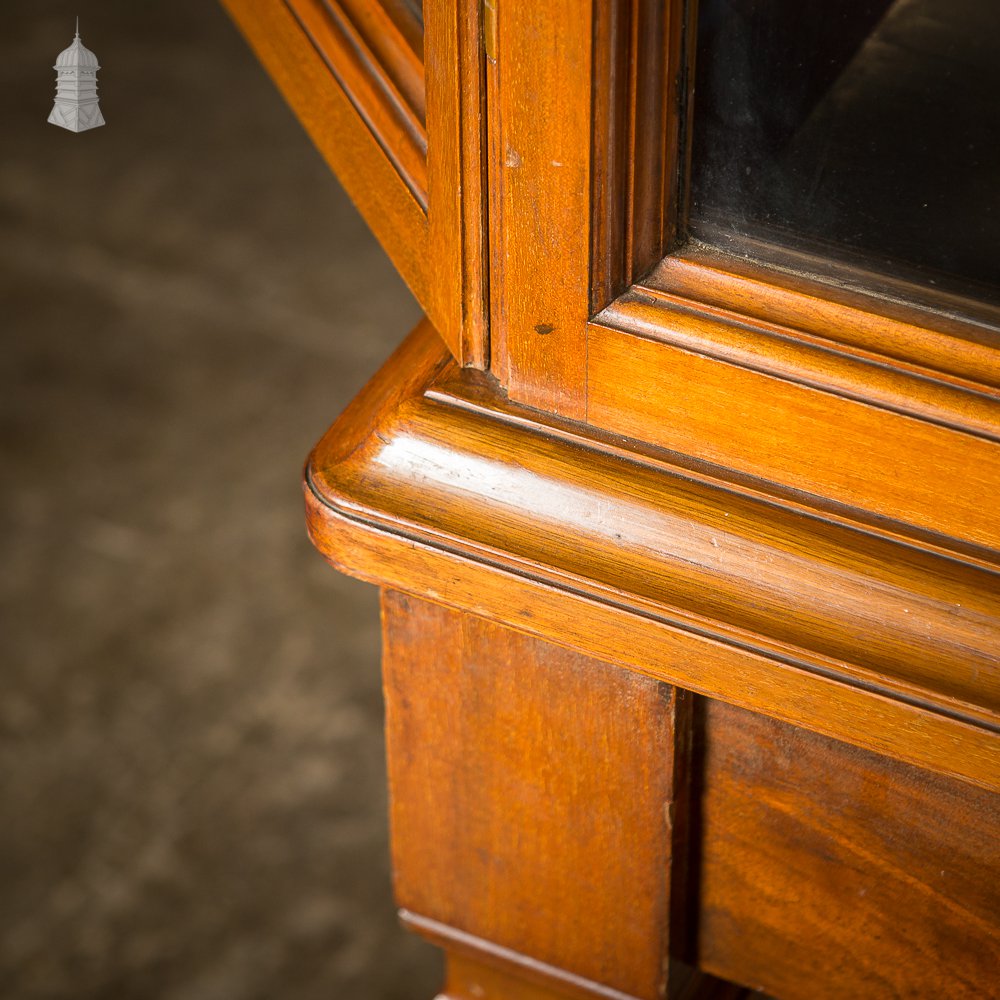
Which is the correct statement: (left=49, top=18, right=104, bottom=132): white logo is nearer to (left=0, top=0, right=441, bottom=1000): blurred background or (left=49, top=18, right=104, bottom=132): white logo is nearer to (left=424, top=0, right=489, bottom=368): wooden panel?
(left=424, top=0, right=489, bottom=368): wooden panel

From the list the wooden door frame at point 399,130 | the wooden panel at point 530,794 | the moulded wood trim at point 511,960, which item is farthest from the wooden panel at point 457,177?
the moulded wood trim at point 511,960

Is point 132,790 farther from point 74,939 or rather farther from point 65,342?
point 65,342

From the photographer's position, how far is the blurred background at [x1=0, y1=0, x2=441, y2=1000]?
178 cm

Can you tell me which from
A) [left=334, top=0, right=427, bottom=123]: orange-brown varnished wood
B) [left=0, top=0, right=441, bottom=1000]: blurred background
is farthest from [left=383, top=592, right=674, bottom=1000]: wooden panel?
[left=0, top=0, right=441, bottom=1000]: blurred background

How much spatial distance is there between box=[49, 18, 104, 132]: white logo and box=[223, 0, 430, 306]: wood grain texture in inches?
3.8

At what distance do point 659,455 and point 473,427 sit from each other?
73 millimetres

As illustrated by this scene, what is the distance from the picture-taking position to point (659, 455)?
596 millimetres

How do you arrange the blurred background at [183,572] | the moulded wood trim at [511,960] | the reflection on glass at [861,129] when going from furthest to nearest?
1. the blurred background at [183,572]
2. the moulded wood trim at [511,960]
3. the reflection on glass at [861,129]

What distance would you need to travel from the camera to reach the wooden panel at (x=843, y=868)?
2.06 feet

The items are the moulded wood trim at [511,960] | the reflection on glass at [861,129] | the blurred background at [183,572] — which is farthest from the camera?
the blurred background at [183,572]

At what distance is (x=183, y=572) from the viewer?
7.06ft

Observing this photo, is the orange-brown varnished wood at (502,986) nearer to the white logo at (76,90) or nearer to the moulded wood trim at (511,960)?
the moulded wood trim at (511,960)

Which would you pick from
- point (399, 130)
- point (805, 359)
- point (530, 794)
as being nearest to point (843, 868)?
point (530, 794)

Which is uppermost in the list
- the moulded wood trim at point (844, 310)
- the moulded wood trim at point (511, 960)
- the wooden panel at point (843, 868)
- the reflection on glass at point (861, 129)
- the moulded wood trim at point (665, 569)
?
the reflection on glass at point (861, 129)
